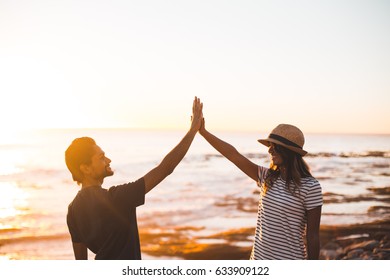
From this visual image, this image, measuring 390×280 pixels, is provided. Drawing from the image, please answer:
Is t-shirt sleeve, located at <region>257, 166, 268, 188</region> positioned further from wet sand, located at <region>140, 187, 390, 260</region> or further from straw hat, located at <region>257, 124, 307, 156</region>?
wet sand, located at <region>140, 187, 390, 260</region>

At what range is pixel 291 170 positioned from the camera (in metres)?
2.65

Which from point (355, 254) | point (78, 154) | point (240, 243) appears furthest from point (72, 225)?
point (355, 254)

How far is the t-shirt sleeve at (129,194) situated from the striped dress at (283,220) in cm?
77

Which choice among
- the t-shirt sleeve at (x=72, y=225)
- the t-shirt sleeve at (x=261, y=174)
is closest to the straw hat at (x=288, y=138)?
the t-shirt sleeve at (x=261, y=174)

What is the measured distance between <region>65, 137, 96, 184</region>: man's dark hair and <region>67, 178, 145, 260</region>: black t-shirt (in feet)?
0.53

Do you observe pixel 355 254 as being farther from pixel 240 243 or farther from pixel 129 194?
pixel 129 194

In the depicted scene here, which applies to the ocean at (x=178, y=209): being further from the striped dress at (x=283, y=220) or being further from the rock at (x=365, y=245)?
the striped dress at (x=283, y=220)

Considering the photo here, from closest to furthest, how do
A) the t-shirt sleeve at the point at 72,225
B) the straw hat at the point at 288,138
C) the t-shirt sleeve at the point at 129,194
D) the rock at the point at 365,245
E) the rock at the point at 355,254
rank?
the t-shirt sleeve at the point at 129,194, the t-shirt sleeve at the point at 72,225, the straw hat at the point at 288,138, the rock at the point at 355,254, the rock at the point at 365,245

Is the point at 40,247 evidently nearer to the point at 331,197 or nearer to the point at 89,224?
the point at 89,224

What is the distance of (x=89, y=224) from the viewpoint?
247 centimetres

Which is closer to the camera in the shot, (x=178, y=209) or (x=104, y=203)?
(x=104, y=203)

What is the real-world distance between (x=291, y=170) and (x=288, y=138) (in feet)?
0.74

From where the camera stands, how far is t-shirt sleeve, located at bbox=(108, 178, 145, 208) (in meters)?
2.39

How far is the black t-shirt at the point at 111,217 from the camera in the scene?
2398 millimetres
